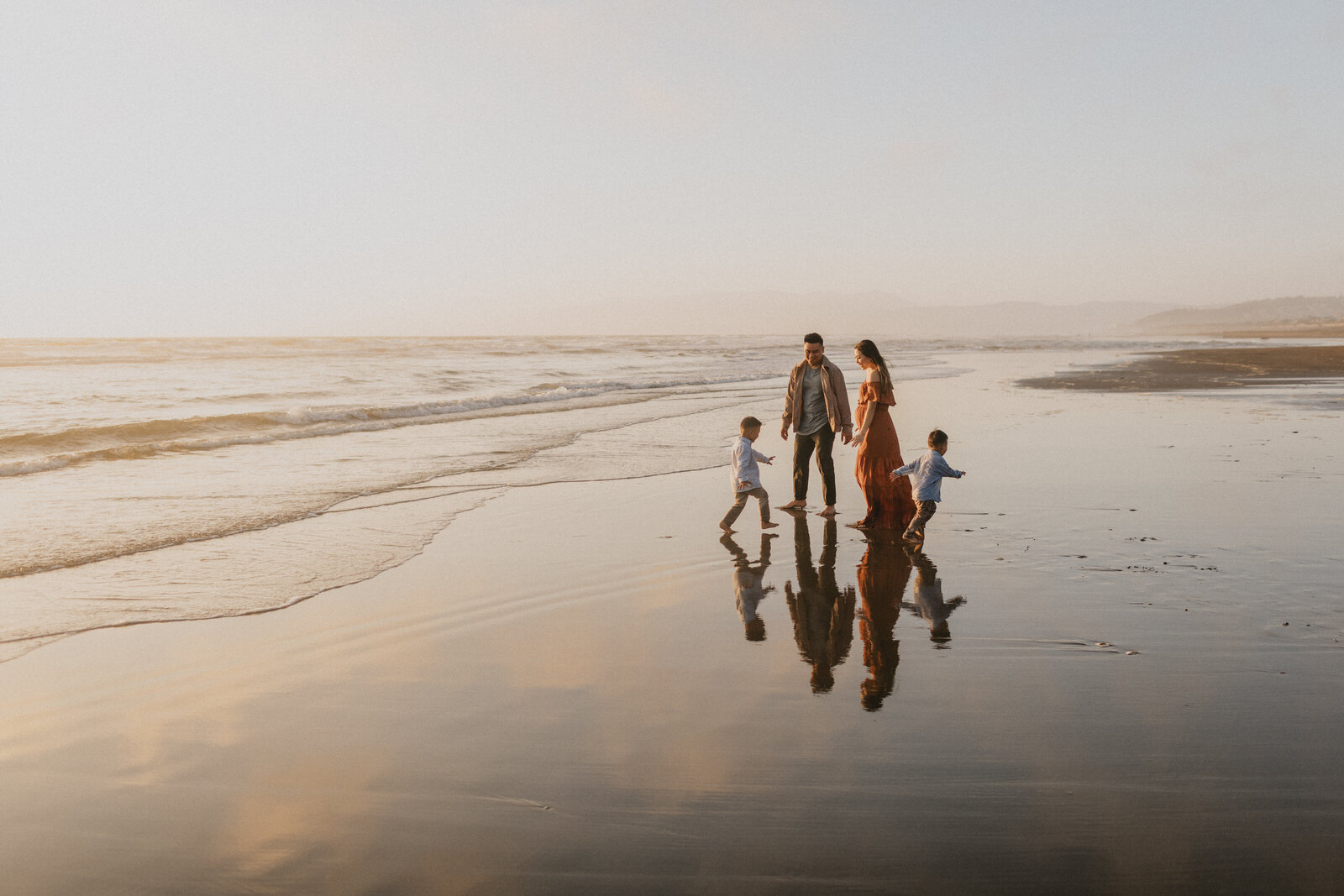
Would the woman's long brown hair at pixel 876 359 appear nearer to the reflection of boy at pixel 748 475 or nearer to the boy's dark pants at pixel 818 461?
the boy's dark pants at pixel 818 461

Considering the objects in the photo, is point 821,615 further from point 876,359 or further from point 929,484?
point 876,359

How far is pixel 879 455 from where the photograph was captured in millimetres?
8703

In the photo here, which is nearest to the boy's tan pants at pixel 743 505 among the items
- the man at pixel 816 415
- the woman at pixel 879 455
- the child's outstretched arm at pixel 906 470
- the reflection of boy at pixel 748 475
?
the reflection of boy at pixel 748 475

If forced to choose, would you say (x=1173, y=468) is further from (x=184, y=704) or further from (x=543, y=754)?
(x=184, y=704)

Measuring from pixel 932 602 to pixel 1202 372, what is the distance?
31676mm

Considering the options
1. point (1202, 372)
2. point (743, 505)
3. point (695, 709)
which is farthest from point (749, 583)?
point (1202, 372)

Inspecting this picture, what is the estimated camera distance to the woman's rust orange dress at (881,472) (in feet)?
28.1

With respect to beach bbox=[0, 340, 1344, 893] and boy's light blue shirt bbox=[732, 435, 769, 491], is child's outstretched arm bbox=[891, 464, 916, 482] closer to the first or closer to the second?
beach bbox=[0, 340, 1344, 893]

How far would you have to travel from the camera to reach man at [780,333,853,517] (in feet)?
31.0

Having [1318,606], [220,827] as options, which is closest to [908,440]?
[1318,606]

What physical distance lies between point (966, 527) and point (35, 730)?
730 cm

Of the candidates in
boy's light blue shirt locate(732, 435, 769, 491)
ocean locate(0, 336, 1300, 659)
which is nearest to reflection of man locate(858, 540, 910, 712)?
boy's light blue shirt locate(732, 435, 769, 491)

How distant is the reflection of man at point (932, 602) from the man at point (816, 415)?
99.5 inches

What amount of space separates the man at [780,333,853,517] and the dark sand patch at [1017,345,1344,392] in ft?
59.9
